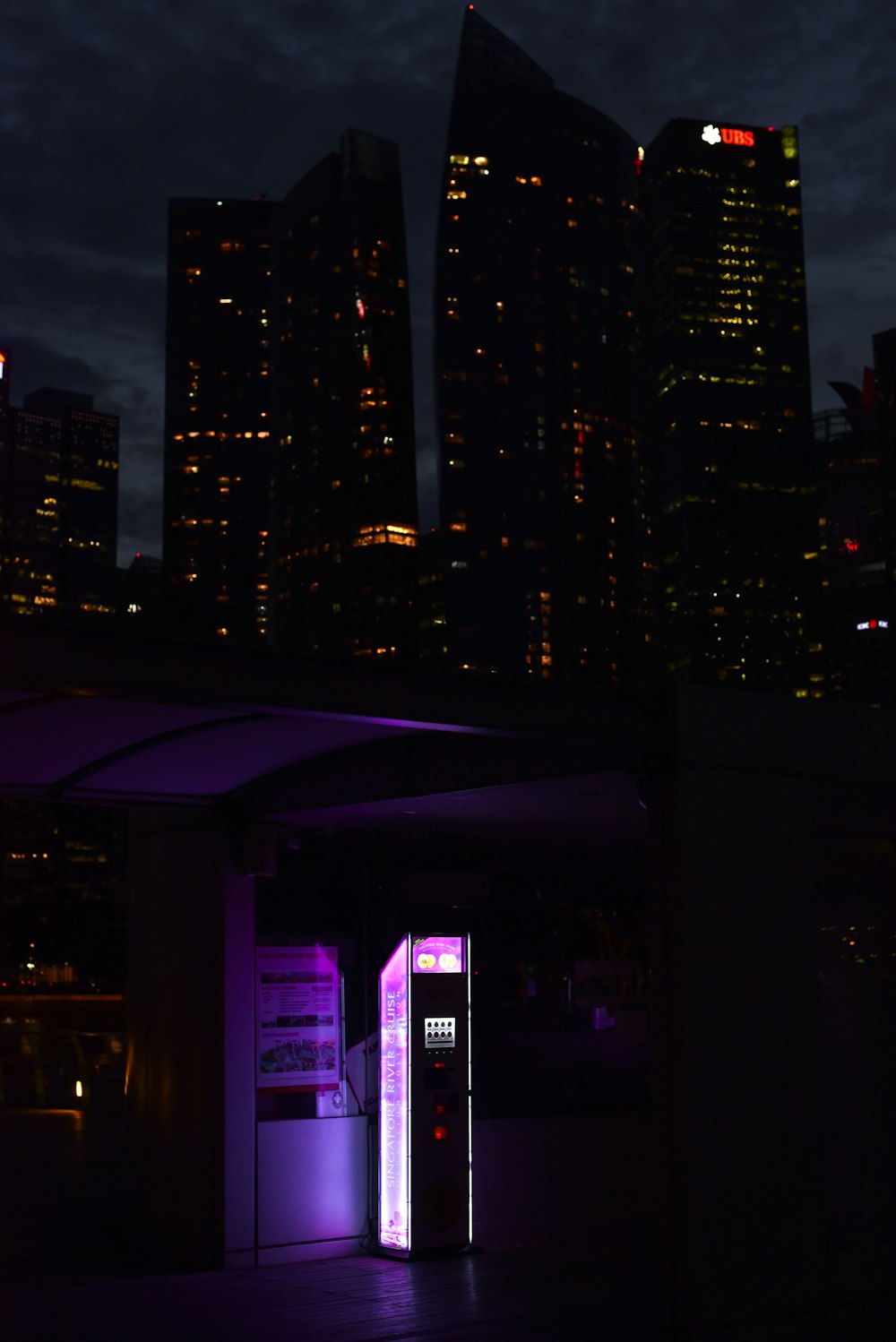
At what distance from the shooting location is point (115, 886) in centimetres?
1080

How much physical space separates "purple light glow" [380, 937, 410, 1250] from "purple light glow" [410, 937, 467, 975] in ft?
0.28

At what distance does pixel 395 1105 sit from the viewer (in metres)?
8.99

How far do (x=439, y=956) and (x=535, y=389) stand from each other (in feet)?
560

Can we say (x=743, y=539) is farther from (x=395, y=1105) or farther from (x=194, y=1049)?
(x=194, y=1049)

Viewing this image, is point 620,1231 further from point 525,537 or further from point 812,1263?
point 525,537

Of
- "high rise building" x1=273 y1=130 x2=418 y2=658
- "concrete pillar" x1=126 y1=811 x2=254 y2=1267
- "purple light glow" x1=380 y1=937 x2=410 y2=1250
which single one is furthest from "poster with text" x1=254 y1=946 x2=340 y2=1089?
"high rise building" x1=273 y1=130 x2=418 y2=658

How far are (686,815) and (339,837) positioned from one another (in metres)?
3.43

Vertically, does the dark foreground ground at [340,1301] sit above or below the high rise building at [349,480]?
below

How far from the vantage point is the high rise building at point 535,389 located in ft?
543

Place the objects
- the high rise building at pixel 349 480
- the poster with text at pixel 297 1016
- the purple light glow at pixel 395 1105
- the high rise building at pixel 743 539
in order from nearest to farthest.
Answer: the purple light glow at pixel 395 1105 < the poster with text at pixel 297 1016 < the high rise building at pixel 349 480 < the high rise building at pixel 743 539

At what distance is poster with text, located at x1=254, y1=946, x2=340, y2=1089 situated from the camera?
8.96m

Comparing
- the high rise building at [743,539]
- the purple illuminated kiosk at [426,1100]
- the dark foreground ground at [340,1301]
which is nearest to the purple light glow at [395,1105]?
the purple illuminated kiosk at [426,1100]

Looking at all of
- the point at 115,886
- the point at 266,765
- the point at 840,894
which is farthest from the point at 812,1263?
the point at 115,886

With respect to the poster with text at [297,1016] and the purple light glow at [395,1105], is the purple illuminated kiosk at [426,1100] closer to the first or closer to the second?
the purple light glow at [395,1105]
